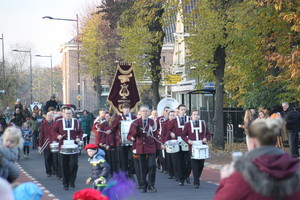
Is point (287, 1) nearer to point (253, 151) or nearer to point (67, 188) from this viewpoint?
point (67, 188)

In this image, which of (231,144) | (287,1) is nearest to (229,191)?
(287,1)

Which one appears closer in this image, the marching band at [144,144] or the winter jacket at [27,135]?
the marching band at [144,144]

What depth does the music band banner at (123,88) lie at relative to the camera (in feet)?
72.2

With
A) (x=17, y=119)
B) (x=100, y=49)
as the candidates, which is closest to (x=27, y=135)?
(x=17, y=119)

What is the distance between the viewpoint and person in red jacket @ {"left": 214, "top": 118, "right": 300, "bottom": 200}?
13.8 feet

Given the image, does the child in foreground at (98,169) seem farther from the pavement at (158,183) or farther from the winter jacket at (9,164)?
the winter jacket at (9,164)

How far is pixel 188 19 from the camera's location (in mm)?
26797

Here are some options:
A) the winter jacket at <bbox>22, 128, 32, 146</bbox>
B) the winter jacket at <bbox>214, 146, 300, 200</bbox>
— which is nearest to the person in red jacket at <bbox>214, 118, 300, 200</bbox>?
the winter jacket at <bbox>214, 146, 300, 200</bbox>

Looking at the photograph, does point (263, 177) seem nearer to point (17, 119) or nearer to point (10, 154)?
point (10, 154)

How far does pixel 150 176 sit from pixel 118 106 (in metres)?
7.83

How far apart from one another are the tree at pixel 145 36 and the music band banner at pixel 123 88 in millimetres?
5735

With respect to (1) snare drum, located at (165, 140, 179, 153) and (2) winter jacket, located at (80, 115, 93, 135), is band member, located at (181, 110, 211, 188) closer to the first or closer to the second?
(1) snare drum, located at (165, 140, 179, 153)

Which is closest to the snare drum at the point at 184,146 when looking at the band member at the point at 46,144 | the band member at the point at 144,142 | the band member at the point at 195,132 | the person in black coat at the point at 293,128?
the band member at the point at 195,132

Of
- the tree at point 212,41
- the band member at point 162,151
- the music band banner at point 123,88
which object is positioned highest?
the tree at point 212,41
